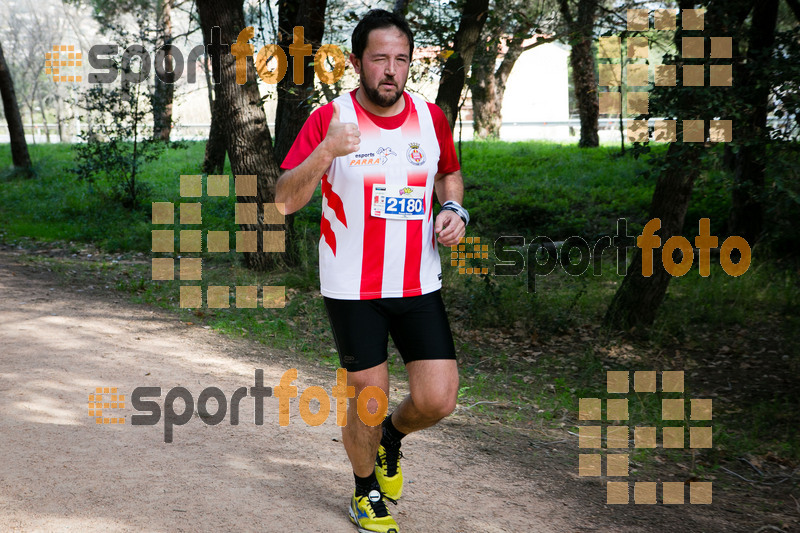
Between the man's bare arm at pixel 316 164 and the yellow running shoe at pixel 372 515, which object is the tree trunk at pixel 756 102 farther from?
the yellow running shoe at pixel 372 515

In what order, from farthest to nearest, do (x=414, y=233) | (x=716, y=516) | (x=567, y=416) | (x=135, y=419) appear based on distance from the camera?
1. (x=567, y=416)
2. (x=135, y=419)
3. (x=716, y=516)
4. (x=414, y=233)

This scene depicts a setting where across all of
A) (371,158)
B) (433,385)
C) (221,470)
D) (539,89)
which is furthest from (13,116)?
(539,89)

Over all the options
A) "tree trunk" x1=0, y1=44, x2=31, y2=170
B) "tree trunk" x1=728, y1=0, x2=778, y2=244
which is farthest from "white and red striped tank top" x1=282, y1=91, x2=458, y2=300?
"tree trunk" x1=0, y1=44, x2=31, y2=170

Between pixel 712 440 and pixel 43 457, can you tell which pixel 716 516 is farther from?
pixel 43 457

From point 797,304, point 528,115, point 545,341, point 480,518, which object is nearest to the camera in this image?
point 480,518

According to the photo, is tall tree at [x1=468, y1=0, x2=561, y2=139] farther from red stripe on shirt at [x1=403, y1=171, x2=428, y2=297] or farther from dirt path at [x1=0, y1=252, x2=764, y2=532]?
red stripe on shirt at [x1=403, y1=171, x2=428, y2=297]

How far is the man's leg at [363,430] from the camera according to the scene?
143 inches

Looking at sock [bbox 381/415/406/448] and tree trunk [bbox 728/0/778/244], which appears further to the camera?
tree trunk [bbox 728/0/778/244]

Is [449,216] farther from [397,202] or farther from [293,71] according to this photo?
[293,71]

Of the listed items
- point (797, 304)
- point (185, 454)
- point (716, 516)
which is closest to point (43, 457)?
point (185, 454)

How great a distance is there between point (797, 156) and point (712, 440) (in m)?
2.38

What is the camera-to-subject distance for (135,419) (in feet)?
17.5

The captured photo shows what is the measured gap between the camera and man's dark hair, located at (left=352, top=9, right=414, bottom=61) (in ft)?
11.7

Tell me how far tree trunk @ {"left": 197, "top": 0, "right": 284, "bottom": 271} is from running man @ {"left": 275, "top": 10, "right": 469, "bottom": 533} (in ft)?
22.4
